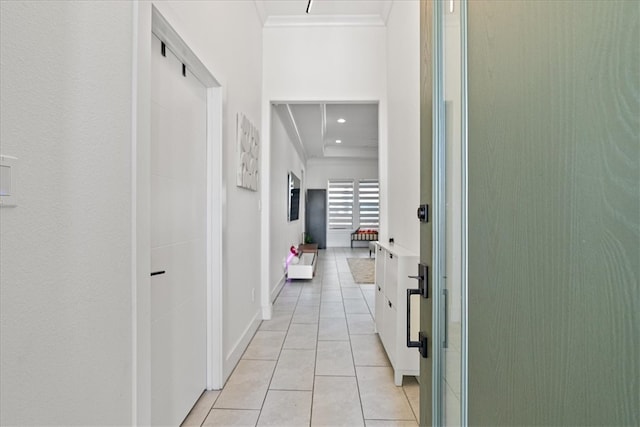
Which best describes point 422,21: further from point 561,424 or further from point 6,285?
point 6,285

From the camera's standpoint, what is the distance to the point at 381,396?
2.22 meters

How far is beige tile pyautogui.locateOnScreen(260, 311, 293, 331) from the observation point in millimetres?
3521

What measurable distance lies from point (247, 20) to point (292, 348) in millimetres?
3042

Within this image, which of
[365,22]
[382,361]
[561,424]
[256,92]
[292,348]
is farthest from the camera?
[365,22]

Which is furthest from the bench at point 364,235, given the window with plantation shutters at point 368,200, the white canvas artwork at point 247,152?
the white canvas artwork at point 247,152

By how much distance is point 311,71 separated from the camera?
12.6 ft

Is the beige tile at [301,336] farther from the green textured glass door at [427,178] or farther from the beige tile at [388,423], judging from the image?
the green textured glass door at [427,178]

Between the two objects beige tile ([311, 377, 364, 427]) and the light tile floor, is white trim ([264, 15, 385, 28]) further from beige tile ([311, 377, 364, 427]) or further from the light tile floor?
beige tile ([311, 377, 364, 427])

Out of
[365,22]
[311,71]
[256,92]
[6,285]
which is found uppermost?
[365,22]

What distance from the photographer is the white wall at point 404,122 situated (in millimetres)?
2463

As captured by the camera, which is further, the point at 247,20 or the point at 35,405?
the point at 247,20

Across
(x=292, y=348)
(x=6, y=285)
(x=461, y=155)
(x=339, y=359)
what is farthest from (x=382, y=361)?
(x=6, y=285)

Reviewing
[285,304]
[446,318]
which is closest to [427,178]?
[446,318]

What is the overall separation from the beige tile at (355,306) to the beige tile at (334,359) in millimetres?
1026
